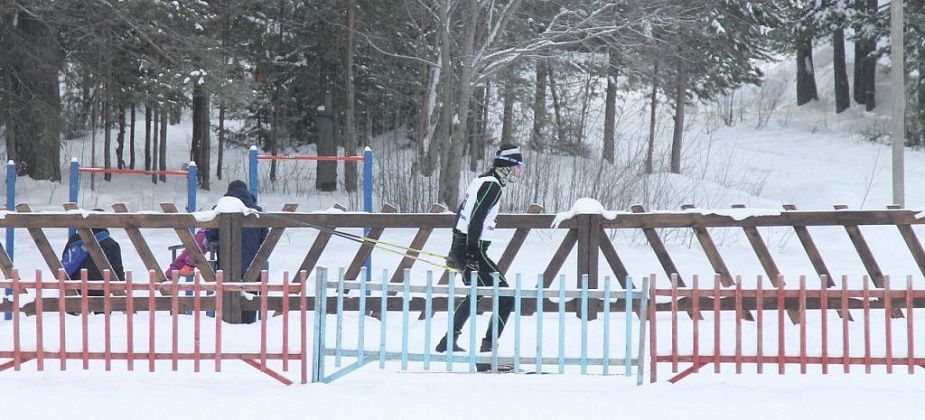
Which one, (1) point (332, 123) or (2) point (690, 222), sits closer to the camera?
(2) point (690, 222)

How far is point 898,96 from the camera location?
661 inches

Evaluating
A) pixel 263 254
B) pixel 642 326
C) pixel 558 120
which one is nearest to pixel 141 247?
pixel 263 254

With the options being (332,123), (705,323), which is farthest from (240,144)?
(705,323)

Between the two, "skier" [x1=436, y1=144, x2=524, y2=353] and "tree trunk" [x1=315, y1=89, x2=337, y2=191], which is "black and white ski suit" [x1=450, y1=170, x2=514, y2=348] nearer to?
"skier" [x1=436, y1=144, x2=524, y2=353]

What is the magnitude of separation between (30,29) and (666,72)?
14.9 m

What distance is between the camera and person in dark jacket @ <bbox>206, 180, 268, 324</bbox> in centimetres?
1043

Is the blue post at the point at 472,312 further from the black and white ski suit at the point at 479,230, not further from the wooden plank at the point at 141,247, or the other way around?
the wooden plank at the point at 141,247

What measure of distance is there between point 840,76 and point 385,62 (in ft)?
64.0

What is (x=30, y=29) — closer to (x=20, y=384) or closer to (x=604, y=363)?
(x=20, y=384)

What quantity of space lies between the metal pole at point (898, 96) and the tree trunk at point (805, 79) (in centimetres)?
2558

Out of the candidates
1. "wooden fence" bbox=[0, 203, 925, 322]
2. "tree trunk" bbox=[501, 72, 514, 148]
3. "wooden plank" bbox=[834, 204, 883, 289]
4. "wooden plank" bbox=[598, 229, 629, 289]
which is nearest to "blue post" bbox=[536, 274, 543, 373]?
"wooden fence" bbox=[0, 203, 925, 322]

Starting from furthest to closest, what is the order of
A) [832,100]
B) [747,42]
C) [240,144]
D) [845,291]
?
1. [832,100]
2. [240,144]
3. [747,42]
4. [845,291]

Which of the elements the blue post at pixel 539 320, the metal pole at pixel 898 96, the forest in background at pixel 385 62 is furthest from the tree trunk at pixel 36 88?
the blue post at pixel 539 320

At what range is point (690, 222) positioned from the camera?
1035 cm
